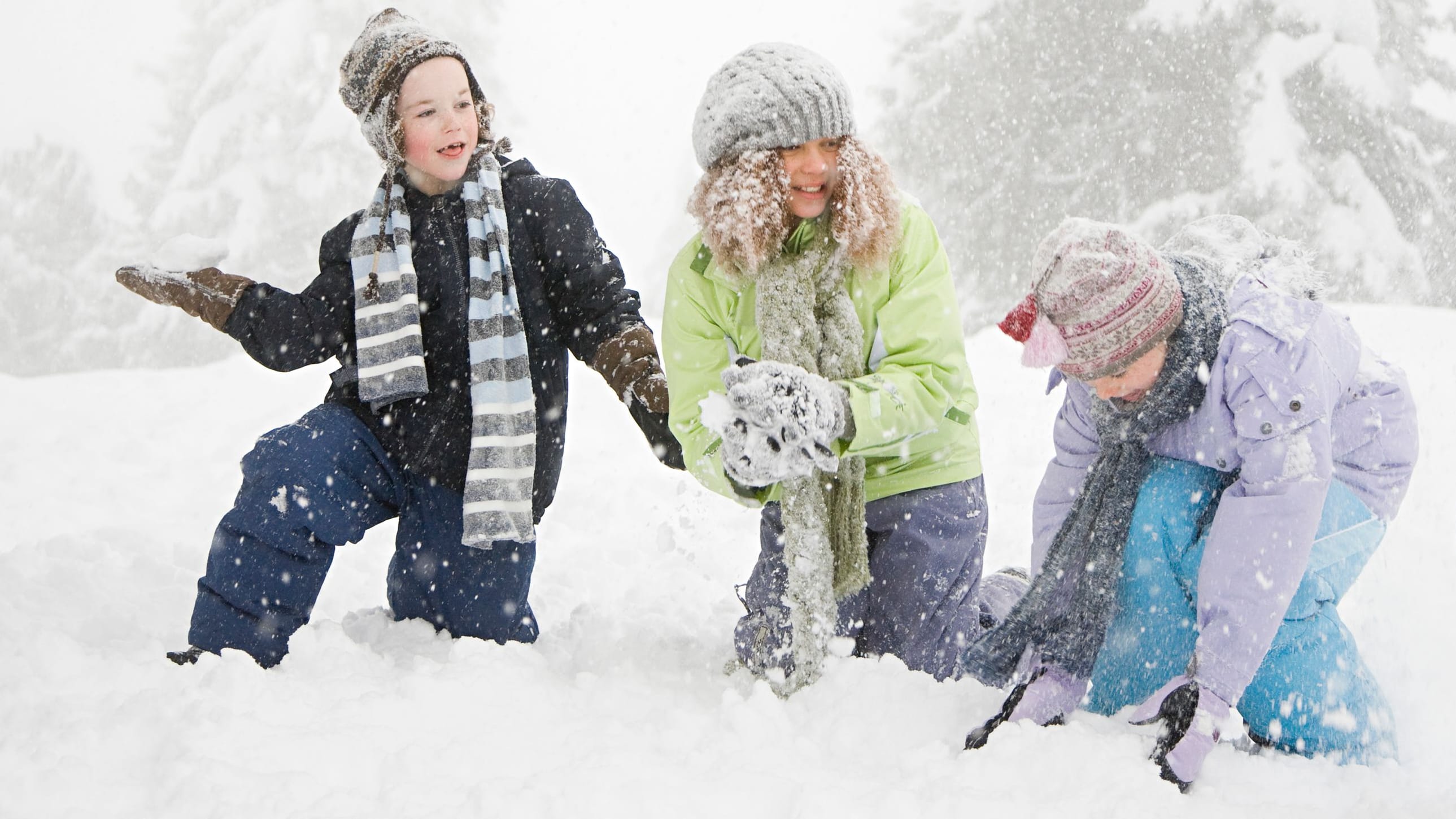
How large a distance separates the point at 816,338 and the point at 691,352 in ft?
1.16

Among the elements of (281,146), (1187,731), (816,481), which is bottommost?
(1187,731)

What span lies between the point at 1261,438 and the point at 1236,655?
0.43 meters

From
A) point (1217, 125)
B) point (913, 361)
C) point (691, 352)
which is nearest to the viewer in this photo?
point (913, 361)

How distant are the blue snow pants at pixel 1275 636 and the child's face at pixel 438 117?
205 centimetres

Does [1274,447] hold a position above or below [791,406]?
below

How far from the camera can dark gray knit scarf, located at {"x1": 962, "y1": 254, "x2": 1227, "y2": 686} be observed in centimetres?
242

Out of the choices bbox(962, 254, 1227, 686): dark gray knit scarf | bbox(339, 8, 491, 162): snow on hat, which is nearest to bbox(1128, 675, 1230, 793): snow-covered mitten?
bbox(962, 254, 1227, 686): dark gray knit scarf

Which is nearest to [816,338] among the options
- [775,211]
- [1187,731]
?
[775,211]

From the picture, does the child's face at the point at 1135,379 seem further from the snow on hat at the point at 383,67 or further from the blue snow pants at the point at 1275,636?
the snow on hat at the point at 383,67

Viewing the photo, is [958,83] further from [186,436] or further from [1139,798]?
[1139,798]

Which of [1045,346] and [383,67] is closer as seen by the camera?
[1045,346]

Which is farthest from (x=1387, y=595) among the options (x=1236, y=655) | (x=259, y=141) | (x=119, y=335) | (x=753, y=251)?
(x=119, y=335)

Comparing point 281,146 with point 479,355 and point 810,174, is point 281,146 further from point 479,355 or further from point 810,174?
point 810,174

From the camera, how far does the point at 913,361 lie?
2.73 meters
